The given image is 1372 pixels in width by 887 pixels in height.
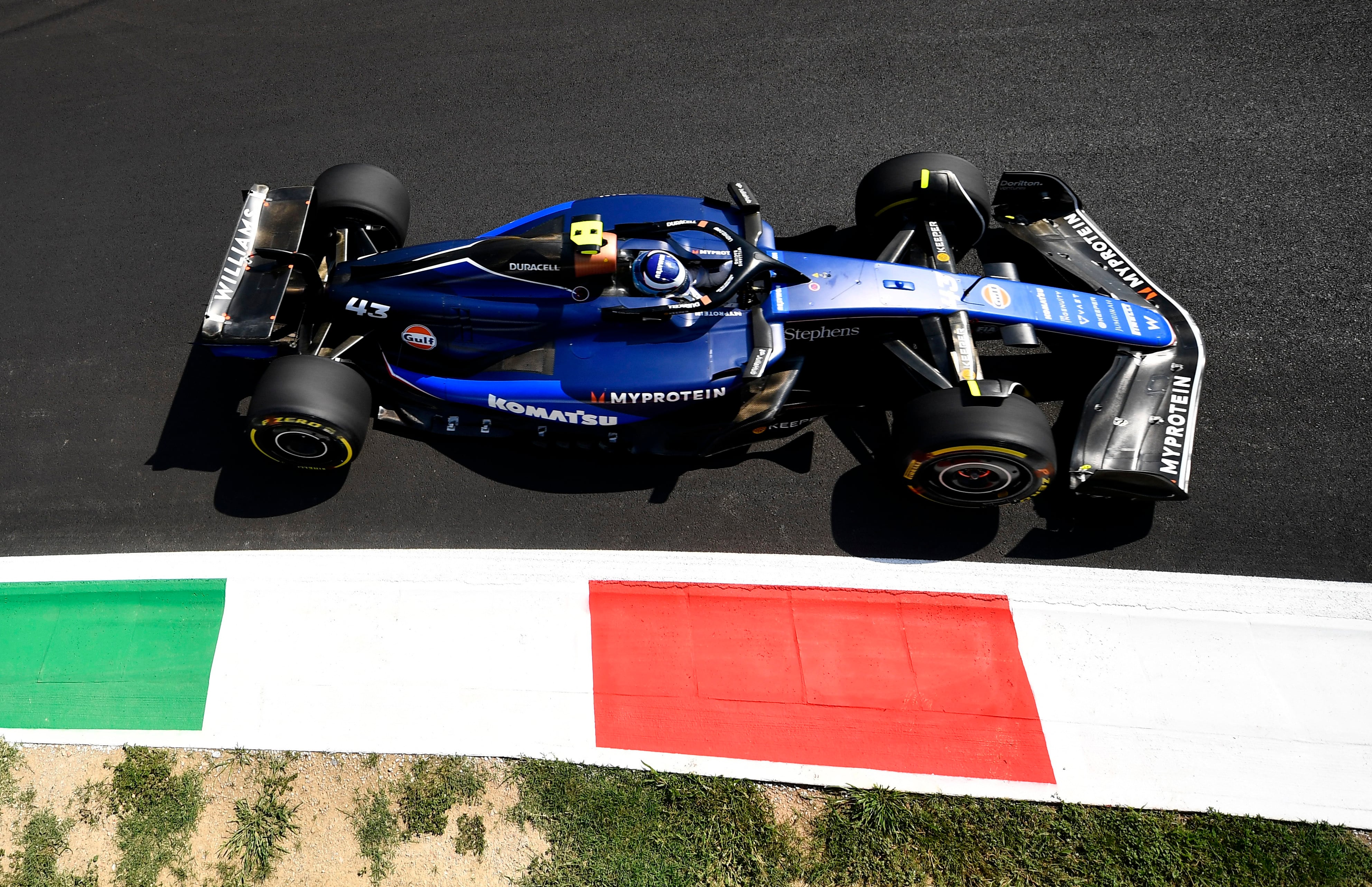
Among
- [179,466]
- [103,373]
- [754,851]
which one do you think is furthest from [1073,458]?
[103,373]

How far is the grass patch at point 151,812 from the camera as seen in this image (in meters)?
4.95

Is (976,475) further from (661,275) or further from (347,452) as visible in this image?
(347,452)

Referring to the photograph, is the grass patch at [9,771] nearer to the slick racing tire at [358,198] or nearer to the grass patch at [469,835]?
the grass patch at [469,835]

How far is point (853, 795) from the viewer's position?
4926 millimetres

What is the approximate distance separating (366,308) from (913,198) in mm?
4248

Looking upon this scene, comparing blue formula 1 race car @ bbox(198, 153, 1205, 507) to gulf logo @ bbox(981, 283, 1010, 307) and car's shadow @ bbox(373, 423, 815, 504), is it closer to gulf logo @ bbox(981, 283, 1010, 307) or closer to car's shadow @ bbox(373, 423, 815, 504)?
gulf logo @ bbox(981, 283, 1010, 307)

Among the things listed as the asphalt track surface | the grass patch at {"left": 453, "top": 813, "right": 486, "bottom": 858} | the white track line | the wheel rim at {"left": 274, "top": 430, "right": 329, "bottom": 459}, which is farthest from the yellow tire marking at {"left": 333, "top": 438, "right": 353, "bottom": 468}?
the grass patch at {"left": 453, "top": 813, "right": 486, "bottom": 858}

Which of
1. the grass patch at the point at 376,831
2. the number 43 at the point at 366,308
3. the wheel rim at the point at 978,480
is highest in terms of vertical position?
the number 43 at the point at 366,308

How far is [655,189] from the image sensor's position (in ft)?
24.4

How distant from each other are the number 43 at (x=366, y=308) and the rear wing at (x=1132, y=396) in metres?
4.96

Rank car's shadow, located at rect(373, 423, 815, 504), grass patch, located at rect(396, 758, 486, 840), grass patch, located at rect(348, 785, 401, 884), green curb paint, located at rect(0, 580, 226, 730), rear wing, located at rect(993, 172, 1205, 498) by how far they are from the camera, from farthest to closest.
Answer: car's shadow, located at rect(373, 423, 815, 504) → green curb paint, located at rect(0, 580, 226, 730) → rear wing, located at rect(993, 172, 1205, 498) → grass patch, located at rect(396, 758, 486, 840) → grass patch, located at rect(348, 785, 401, 884)

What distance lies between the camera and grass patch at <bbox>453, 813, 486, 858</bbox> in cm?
486

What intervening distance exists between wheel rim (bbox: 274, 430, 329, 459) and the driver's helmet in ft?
8.22

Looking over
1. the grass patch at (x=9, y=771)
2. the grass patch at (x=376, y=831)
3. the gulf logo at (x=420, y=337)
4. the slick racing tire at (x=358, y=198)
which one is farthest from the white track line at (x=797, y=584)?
the slick racing tire at (x=358, y=198)
